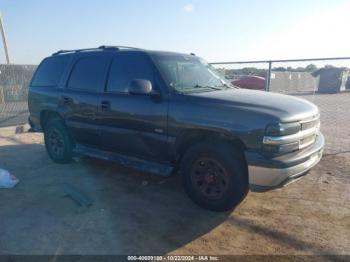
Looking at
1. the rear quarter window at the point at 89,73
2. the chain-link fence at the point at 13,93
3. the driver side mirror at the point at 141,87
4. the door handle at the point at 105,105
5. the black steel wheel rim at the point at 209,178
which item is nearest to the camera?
the black steel wheel rim at the point at 209,178

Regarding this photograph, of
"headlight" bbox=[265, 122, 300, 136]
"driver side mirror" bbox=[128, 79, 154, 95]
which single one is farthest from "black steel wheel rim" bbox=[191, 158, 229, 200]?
"driver side mirror" bbox=[128, 79, 154, 95]

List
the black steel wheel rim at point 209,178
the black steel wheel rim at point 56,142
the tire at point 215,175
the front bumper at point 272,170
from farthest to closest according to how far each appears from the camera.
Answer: the black steel wheel rim at point 56,142 → the black steel wheel rim at point 209,178 → the tire at point 215,175 → the front bumper at point 272,170

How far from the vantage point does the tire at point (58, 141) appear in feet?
19.2

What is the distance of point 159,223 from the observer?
12.3ft

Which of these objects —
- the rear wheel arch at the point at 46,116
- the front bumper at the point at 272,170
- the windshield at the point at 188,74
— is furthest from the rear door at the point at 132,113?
the rear wheel arch at the point at 46,116

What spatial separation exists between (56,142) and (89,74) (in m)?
1.67

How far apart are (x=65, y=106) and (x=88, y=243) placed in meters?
3.04

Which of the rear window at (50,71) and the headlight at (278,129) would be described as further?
the rear window at (50,71)

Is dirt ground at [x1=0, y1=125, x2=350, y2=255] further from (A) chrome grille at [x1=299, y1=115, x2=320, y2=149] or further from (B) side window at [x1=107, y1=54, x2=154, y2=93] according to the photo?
(B) side window at [x1=107, y1=54, x2=154, y2=93]

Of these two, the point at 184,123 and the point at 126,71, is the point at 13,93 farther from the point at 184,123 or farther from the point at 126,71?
the point at 184,123

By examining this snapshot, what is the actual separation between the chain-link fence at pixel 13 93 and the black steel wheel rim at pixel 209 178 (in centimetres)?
871

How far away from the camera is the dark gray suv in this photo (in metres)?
3.48

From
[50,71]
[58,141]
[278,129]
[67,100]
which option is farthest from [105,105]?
[278,129]

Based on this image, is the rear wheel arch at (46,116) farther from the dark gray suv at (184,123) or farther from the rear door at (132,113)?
the rear door at (132,113)
